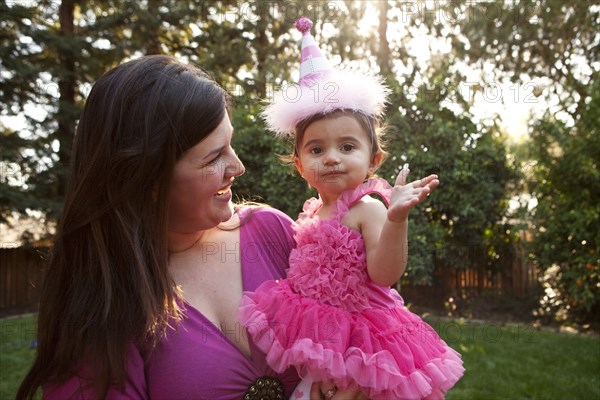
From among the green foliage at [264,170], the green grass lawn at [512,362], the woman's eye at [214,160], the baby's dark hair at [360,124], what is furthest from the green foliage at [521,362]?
the woman's eye at [214,160]

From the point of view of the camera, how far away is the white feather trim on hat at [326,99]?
2.09 m

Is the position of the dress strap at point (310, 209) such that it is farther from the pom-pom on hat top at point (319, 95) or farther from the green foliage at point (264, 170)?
the green foliage at point (264, 170)

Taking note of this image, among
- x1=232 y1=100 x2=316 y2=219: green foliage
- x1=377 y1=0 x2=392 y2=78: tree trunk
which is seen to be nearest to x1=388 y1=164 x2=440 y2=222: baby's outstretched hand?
x1=232 y1=100 x2=316 y2=219: green foliage

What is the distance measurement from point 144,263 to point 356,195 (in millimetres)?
795

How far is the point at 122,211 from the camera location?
5.46ft

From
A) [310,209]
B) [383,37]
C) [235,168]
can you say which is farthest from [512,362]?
[383,37]

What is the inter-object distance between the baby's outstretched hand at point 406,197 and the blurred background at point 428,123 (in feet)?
11.6

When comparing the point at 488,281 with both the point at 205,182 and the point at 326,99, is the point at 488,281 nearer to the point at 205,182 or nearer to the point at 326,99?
the point at 326,99

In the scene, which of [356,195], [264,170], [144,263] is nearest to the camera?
[144,263]

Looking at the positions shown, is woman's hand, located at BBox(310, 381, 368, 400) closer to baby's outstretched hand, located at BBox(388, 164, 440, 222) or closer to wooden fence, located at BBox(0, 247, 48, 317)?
baby's outstretched hand, located at BBox(388, 164, 440, 222)

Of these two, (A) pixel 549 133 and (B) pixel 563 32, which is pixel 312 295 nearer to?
(A) pixel 549 133

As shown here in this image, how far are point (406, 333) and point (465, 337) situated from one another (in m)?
5.75

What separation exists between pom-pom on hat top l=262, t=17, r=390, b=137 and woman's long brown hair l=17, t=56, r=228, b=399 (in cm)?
51

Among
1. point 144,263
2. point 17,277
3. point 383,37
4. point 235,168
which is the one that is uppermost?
point 383,37
